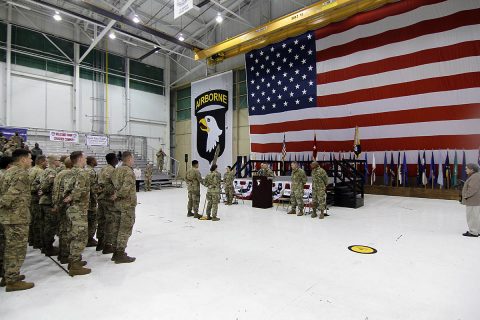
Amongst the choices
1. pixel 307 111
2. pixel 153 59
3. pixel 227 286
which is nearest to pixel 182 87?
pixel 153 59

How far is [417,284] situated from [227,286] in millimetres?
2134

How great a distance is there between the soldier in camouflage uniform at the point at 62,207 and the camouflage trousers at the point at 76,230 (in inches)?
11.6

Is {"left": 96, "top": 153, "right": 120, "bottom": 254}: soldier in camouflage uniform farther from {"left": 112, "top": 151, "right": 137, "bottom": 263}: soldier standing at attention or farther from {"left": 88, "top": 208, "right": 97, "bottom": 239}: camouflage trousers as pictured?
{"left": 112, "top": 151, "right": 137, "bottom": 263}: soldier standing at attention

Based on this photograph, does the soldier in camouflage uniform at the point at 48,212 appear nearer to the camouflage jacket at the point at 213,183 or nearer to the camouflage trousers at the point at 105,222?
the camouflage trousers at the point at 105,222

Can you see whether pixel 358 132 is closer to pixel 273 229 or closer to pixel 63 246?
pixel 273 229

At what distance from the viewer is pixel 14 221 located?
2.99 m

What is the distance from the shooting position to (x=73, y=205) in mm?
3484

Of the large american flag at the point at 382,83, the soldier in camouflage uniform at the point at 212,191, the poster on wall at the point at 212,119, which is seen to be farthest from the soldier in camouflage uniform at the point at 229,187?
the poster on wall at the point at 212,119

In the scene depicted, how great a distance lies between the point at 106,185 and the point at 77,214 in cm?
73

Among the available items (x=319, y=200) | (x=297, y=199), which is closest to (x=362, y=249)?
(x=319, y=200)

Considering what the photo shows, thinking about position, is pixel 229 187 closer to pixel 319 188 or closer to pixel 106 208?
pixel 319 188

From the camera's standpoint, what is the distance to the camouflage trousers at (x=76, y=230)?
3447 mm

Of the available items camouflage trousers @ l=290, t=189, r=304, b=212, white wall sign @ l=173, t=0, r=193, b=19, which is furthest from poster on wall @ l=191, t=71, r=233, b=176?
camouflage trousers @ l=290, t=189, r=304, b=212

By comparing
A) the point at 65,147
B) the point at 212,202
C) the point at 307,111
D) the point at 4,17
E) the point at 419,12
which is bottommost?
the point at 212,202
